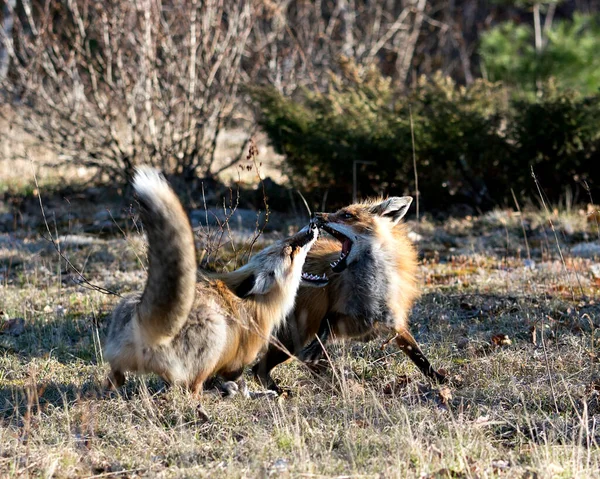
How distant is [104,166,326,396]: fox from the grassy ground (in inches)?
11.1

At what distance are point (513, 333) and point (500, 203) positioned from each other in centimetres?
477

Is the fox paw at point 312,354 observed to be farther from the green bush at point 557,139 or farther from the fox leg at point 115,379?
the green bush at point 557,139

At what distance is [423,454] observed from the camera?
404cm

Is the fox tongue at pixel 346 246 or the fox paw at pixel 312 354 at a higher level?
the fox tongue at pixel 346 246

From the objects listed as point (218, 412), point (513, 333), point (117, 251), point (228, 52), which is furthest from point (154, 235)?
point (228, 52)

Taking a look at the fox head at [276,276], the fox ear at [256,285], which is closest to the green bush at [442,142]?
the fox head at [276,276]

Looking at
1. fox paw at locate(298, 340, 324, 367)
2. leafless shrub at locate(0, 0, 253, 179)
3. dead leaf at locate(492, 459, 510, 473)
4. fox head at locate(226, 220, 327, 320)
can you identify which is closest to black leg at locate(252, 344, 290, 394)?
fox paw at locate(298, 340, 324, 367)

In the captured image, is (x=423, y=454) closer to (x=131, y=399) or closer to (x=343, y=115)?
(x=131, y=399)

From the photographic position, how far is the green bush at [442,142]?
1023 cm

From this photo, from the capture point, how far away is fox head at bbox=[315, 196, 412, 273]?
5812 mm

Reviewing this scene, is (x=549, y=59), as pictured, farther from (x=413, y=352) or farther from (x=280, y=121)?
(x=413, y=352)

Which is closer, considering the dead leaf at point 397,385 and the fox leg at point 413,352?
the dead leaf at point 397,385

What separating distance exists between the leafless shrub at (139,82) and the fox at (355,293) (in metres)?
5.76

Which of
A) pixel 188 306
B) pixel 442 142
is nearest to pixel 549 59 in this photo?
pixel 442 142
